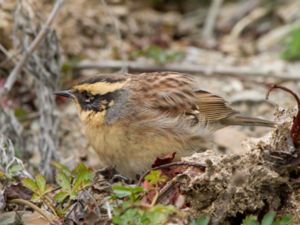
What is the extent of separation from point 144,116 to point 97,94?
1.53 feet

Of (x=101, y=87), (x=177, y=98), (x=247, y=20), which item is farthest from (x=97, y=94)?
(x=247, y=20)

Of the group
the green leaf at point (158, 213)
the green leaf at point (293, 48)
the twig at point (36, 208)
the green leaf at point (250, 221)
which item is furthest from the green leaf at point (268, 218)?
the green leaf at point (293, 48)

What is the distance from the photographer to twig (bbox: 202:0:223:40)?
991cm

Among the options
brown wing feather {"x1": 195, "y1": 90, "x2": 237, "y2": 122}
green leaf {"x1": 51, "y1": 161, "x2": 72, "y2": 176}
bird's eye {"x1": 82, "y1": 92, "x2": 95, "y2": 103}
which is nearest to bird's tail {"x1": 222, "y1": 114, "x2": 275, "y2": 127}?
brown wing feather {"x1": 195, "y1": 90, "x2": 237, "y2": 122}

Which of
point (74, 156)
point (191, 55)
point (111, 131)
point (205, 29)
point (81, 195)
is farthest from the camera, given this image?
point (205, 29)

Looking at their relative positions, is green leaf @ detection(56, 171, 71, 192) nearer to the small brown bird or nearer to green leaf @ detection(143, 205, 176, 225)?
green leaf @ detection(143, 205, 176, 225)

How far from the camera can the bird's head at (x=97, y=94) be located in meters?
5.95

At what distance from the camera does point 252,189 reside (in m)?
3.95

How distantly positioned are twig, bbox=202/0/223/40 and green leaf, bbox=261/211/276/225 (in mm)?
6167

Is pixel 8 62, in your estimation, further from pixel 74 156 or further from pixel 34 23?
pixel 74 156

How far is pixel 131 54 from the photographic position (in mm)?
8578

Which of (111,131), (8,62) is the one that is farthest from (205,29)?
(111,131)

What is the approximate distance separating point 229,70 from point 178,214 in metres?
4.94

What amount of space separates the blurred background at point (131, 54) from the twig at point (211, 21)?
0.01m
